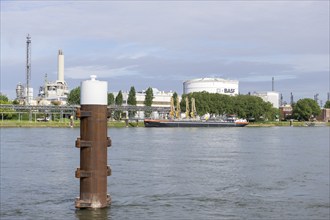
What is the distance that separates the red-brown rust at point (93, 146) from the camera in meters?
15.2

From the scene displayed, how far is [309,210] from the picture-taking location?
20688 millimetres

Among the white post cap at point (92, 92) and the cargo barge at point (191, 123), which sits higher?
the white post cap at point (92, 92)

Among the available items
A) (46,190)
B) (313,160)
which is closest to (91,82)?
(46,190)

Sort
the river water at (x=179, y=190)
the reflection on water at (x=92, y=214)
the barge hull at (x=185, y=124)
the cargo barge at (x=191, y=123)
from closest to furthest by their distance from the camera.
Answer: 1. the reflection on water at (x=92, y=214)
2. the river water at (x=179, y=190)
3. the barge hull at (x=185, y=124)
4. the cargo barge at (x=191, y=123)

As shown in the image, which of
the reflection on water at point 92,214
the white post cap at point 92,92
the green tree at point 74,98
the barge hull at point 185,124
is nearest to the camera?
the white post cap at point 92,92

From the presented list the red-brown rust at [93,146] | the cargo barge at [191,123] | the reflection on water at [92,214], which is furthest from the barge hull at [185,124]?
the red-brown rust at [93,146]

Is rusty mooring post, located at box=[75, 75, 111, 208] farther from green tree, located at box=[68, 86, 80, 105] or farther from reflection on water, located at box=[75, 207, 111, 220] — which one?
green tree, located at box=[68, 86, 80, 105]

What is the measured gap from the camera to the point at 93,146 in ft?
49.9

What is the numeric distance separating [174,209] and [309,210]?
185 inches

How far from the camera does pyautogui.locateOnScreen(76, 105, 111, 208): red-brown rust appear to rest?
49.8ft

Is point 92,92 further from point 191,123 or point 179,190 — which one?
point 191,123

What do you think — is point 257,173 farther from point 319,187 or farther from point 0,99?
point 0,99

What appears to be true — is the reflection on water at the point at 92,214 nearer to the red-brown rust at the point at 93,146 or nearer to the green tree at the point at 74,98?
the red-brown rust at the point at 93,146

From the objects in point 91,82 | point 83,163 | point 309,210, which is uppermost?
point 91,82
